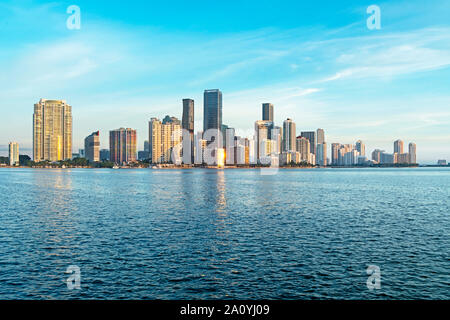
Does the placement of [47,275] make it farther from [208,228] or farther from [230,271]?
[208,228]

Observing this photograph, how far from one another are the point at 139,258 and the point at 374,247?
28036 mm

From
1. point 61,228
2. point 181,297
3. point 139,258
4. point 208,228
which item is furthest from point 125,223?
point 181,297

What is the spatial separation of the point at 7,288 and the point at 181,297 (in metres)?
14.8

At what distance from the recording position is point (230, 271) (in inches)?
1300

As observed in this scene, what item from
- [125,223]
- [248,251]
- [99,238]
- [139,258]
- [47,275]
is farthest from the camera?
[125,223]

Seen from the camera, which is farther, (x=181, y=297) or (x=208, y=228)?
(x=208, y=228)

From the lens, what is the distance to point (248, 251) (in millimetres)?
40281

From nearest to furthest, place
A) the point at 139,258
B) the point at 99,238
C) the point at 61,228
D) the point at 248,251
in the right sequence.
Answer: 1. the point at 139,258
2. the point at 248,251
3. the point at 99,238
4. the point at 61,228
